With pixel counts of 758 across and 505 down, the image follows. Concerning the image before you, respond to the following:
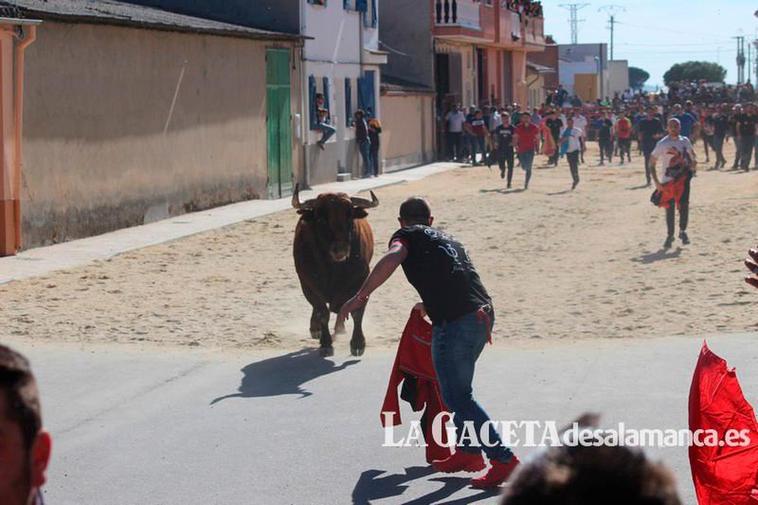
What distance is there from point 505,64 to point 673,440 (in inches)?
1944

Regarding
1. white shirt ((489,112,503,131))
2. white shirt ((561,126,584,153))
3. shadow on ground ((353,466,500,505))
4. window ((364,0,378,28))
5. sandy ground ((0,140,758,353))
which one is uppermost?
window ((364,0,378,28))

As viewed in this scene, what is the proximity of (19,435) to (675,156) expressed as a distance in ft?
49.4

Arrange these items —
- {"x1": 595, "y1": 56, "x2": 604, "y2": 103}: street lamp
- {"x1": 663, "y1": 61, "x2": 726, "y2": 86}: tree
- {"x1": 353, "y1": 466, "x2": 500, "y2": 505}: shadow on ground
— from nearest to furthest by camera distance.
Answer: {"x1": 353, "y1": 466, "x2": 500, "y2": 505}: shadow on ground → {"x1": 595, "y1": 56, "x2": 604, "y2": 103}: street lamp → {"x1": 663, "y1": 61, "x2": 726, "y2": 86}: tree

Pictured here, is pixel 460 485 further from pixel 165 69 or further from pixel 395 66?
pixel 395 66

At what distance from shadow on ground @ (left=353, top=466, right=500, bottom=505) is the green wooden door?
793 inches

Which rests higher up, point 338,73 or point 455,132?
Result: point 338,73

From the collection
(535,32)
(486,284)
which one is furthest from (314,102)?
(535,32)

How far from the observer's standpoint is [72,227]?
18828 mm

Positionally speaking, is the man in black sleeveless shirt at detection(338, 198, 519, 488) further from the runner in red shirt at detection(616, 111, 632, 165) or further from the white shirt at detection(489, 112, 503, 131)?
the white shirt at detection(489, 112, 503, 131)

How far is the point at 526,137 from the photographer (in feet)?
92.9

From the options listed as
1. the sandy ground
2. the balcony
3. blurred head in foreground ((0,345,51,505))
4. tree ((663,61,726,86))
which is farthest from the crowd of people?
tree ((663,61,726,86))

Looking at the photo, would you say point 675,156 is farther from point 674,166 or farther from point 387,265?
point 387,265

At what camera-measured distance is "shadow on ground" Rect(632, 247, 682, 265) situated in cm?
1639

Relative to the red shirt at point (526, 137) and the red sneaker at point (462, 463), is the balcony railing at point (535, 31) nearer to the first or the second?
the red shirt at point (526, 137)
